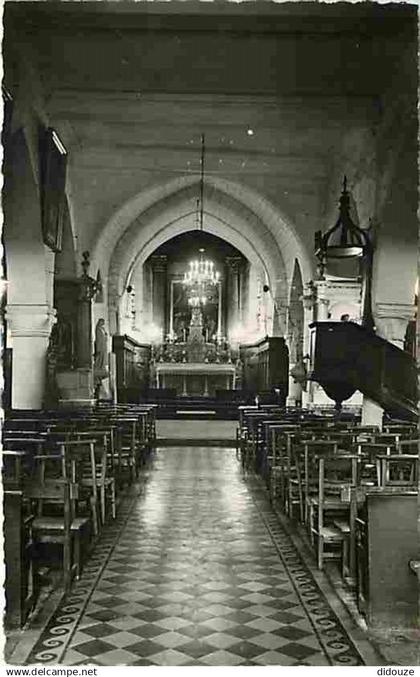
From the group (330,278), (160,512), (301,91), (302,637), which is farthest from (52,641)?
(330,278)

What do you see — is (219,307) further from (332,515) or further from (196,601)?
(196,601)

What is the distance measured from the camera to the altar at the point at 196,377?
95.2ft

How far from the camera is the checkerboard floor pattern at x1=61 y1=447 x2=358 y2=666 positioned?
4.78 meters

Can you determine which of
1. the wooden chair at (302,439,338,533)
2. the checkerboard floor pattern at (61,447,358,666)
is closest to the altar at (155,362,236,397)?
the checkerboard floor pattern at (61,447,358,666)

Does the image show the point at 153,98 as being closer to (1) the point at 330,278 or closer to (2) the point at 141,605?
(1) the point at 330,278

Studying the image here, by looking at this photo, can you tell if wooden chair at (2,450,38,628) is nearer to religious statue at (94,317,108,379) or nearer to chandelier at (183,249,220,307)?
religious statue at (94,317,108,379)

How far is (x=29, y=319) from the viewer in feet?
48.3

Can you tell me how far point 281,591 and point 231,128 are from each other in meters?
10.7

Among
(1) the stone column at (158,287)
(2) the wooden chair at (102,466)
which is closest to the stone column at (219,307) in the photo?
(1) the stone column at (158,287)

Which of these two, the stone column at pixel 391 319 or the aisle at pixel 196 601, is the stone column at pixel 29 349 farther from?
the stone column at pixel 391 319

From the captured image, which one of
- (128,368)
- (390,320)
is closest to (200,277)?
(128,368)

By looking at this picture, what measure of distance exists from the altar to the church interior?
8.09 feet

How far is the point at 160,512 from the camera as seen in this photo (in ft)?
30.8

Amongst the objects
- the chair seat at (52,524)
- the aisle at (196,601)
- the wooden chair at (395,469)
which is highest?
the wooden chair at (395,469)
